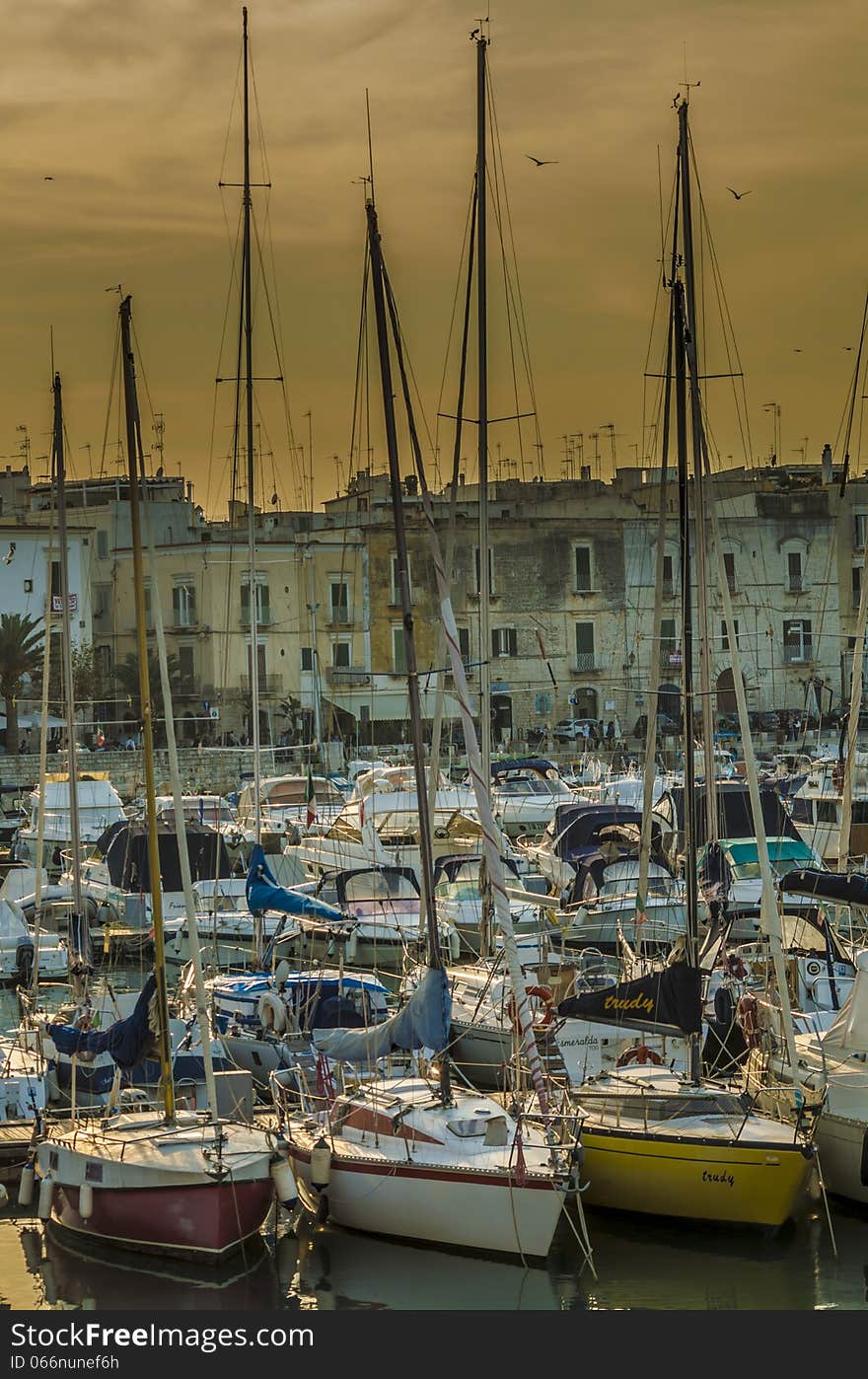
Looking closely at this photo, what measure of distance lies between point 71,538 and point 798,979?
46474 mm

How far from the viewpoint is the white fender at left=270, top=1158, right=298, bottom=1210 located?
14398 millimetres

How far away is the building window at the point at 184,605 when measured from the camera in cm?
5931

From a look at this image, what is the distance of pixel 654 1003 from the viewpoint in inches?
629

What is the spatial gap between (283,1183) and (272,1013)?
186 inches

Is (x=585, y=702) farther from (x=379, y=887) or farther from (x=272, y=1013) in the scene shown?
(x=272, y=1013)

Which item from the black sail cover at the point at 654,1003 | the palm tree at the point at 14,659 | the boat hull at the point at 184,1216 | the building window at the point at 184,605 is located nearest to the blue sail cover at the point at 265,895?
the black sail cover at the point at 654,1003

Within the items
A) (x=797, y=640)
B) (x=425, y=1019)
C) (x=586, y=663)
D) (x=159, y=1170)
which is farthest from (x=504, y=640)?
(x=159, y=1170)

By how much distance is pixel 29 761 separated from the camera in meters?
51.3


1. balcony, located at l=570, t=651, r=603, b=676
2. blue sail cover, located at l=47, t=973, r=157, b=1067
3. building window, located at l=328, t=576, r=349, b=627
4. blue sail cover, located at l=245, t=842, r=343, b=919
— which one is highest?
building window, located at l=328, t=576, r=349, b=627

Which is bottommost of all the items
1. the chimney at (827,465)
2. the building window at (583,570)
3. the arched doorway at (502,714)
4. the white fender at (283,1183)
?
the white fender at (283,1183)

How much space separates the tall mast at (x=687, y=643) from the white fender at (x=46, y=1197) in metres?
5.53

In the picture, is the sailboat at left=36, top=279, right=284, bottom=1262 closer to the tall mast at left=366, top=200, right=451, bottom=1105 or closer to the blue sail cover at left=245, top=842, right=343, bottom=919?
the tall mast at left=366, top=200, right=451, bottom=1105

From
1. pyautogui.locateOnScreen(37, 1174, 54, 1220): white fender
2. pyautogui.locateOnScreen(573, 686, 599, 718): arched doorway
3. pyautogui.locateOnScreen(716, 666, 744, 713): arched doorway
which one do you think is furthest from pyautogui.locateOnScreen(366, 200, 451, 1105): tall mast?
pyautogui.locateOnScreen(573, 686, 599, 718): arched doorway

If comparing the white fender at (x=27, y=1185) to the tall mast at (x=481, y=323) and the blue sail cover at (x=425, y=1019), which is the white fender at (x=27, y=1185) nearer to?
the blue sail cover at (x=425, y=1019)
